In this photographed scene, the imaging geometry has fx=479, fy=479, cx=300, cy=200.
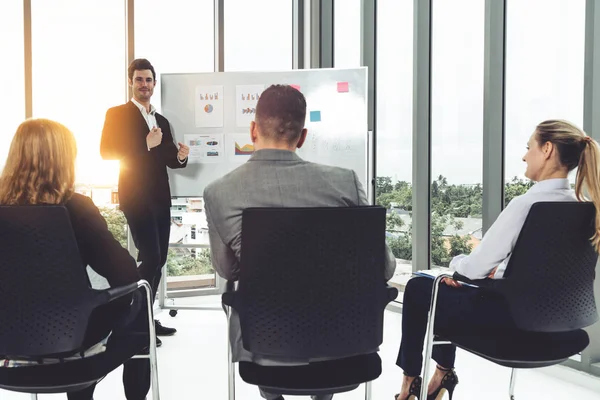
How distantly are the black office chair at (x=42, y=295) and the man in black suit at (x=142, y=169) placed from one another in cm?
173

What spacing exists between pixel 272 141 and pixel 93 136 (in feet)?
10.1

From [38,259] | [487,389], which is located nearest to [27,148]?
[38,259]

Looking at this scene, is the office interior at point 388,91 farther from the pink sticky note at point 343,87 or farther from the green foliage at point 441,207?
the pink sticky note at point 343,87

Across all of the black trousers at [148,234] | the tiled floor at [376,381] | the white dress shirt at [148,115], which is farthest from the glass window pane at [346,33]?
the tiled floor at [376,381]

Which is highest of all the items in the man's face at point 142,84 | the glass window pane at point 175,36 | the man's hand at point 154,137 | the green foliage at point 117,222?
the glass window pane at point 175,36

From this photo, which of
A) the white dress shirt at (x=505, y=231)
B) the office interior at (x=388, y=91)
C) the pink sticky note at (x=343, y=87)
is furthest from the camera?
the pink sticky note at (x=343, y=87)

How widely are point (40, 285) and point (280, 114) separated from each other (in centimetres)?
81

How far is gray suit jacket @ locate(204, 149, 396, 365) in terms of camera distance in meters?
1.34

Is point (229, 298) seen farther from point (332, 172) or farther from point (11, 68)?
point (11, 68)

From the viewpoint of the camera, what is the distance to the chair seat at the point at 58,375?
1.35 m

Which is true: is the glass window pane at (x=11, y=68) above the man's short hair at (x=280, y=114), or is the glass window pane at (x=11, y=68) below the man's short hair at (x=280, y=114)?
above

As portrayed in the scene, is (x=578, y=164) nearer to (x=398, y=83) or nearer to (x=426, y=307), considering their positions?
(x=426, y=307)

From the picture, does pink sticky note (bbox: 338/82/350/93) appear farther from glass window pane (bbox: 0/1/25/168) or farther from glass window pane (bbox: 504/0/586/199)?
glass window pane (bbox: 0/1/25/168)

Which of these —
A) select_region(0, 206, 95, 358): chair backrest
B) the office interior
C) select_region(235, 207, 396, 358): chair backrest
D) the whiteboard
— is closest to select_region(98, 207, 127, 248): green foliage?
the office interior
